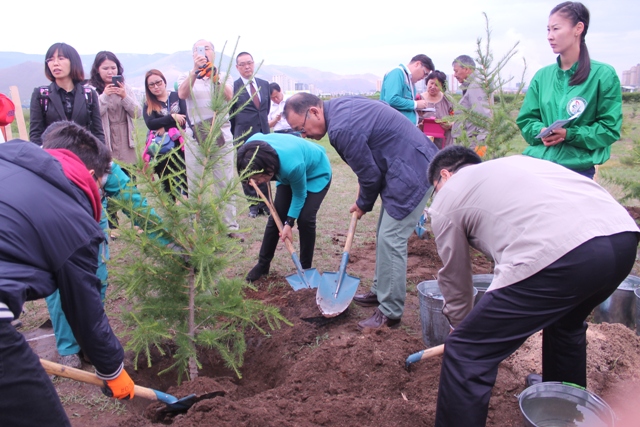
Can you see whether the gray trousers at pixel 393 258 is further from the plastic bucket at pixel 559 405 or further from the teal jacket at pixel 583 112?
the plastic bucket at pixel 559 405

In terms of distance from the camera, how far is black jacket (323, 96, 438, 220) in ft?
11.9

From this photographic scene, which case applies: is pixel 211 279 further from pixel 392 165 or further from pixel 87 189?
pixel 392 165

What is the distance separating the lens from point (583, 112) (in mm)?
3504

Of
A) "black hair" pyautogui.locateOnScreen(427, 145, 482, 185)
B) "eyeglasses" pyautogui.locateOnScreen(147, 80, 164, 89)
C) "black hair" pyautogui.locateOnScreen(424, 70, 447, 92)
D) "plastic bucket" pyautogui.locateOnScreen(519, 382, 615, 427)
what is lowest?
"plastic bucket" pyautogui.locateOnScreen(519, 382, 615, 427)

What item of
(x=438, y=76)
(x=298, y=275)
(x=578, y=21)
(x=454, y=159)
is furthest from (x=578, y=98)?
(x=438, y=76)

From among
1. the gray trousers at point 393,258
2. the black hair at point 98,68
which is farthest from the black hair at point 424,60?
the black hair at point 98,68

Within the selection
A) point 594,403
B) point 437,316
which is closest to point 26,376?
point 594,403

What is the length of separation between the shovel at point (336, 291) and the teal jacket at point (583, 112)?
1.72 m

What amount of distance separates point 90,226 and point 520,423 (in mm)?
2484

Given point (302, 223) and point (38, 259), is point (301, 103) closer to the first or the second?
point (302, 223)

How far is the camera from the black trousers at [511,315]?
6.62 ft

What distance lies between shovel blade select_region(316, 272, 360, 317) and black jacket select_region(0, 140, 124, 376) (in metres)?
2.37

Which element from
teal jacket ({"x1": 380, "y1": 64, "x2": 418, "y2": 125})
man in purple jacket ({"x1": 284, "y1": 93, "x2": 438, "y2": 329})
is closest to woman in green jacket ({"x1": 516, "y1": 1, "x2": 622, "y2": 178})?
man in purple jacket ({"x1": 284, "y1": 93, "x2": 438, "y2": 329})

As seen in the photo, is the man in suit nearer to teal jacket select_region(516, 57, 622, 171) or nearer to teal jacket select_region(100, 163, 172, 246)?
teal jacket select_region(100, 163, 172, 246)
